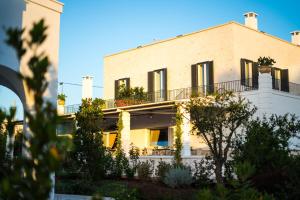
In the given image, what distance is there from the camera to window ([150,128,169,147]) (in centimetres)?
Answer: 2722

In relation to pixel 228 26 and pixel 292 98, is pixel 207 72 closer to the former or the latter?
pixel 228 26

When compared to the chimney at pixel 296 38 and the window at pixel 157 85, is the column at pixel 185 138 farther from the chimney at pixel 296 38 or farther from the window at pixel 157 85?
the chimney at pixel 296 38

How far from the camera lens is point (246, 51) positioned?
24.4 m

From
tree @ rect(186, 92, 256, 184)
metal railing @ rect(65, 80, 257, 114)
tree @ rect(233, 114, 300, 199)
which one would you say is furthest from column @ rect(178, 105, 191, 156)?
tree @ rect(233, 114, 300, 199)

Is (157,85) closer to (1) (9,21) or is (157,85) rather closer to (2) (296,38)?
(2) (296,38)

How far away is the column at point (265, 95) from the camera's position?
1992 cm

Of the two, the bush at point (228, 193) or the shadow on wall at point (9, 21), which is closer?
the bush at point (228, 193)

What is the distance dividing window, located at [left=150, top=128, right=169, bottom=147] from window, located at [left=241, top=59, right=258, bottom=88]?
6295mm

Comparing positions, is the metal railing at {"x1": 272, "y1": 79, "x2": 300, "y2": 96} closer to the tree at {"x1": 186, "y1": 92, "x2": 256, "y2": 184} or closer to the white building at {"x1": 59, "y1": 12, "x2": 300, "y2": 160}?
the white building at {"x1": 59, "y1": 12, "x2": 300, "y2": 160}

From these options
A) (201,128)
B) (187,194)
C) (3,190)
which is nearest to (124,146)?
(201,128)

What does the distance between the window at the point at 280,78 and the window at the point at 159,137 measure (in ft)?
23.8

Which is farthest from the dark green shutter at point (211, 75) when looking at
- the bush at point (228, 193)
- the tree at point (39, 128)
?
the tree at point (39, 128)

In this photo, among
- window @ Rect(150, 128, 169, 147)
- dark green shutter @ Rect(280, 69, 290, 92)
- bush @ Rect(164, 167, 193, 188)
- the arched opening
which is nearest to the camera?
the arched opening

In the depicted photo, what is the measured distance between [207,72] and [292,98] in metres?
5.15
